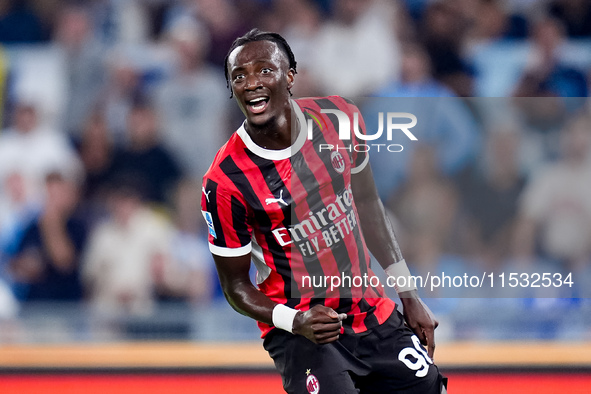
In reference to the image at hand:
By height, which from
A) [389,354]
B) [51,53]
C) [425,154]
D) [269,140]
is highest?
[51,53]

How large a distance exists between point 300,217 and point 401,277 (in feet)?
1.49

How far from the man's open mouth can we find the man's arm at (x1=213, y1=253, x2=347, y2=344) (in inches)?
19.7

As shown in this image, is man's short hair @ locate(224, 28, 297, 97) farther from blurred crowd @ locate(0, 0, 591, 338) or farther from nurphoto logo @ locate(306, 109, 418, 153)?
blurred crowd @ locate(0, 0, 591, 338)

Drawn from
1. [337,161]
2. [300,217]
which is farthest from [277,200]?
[337,161]

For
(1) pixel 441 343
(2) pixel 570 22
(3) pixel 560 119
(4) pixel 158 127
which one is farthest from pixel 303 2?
(1) pixel 441 343

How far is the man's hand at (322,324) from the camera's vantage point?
2441 mm

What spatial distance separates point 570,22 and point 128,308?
3.70 metres

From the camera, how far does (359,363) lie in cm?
267

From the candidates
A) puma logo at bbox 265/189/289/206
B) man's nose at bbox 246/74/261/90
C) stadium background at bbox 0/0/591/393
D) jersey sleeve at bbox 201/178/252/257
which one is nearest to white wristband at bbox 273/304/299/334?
jersey sleeve at bbox 201/178/252/257

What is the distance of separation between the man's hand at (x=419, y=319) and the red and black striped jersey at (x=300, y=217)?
63 mm

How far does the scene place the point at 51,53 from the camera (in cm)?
600

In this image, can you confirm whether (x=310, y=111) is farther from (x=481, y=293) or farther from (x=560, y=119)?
(x=560, y=119)

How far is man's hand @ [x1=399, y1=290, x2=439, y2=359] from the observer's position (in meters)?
2.80

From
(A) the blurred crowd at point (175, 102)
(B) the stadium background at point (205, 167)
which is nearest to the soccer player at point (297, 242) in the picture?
(B) the stadium background at point (205, 167)
